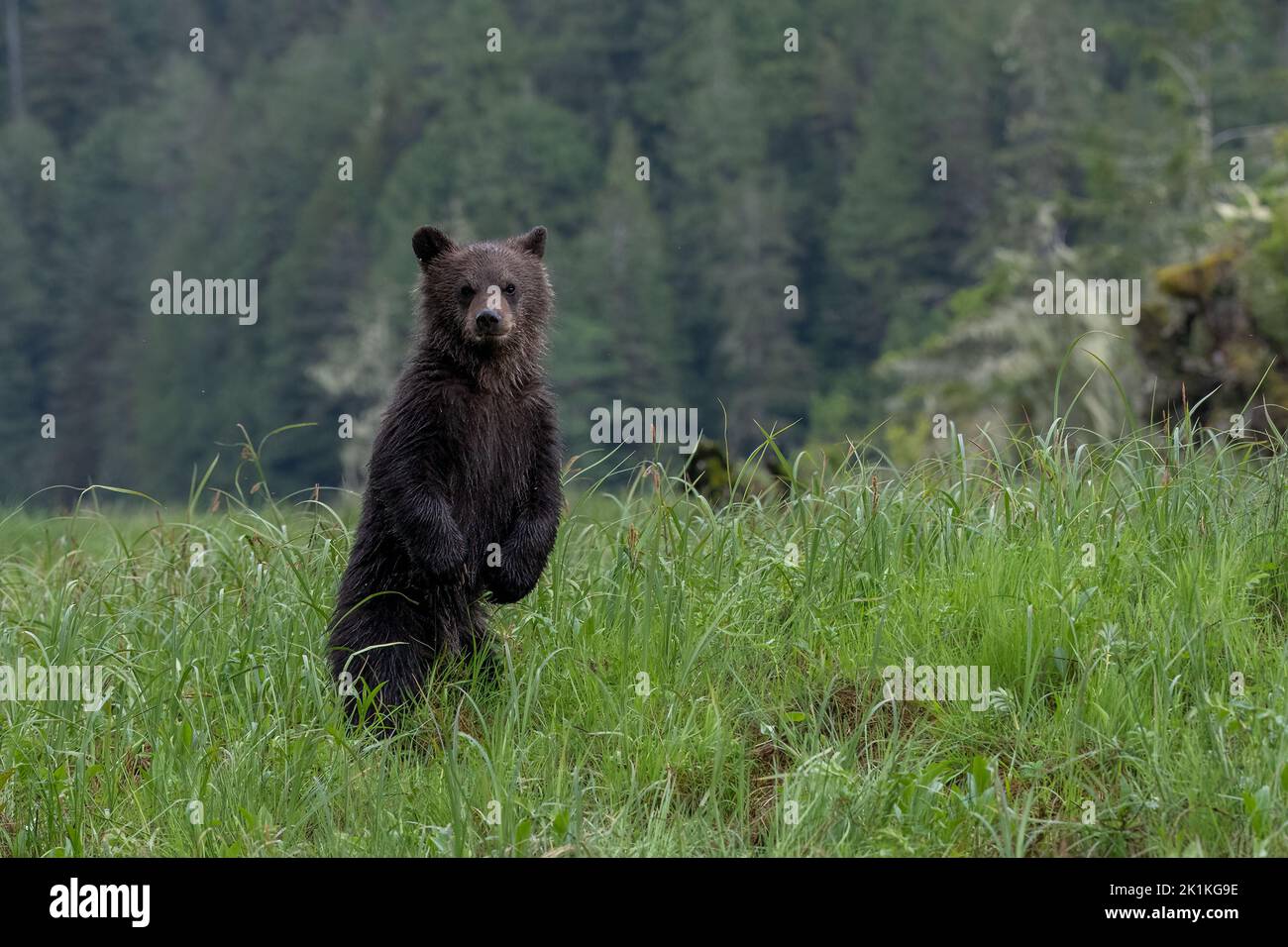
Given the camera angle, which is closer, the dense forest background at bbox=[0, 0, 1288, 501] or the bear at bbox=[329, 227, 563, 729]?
the bear at bbox=[329, 227, 563, 729]

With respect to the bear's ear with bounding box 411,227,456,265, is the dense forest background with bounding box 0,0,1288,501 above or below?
above

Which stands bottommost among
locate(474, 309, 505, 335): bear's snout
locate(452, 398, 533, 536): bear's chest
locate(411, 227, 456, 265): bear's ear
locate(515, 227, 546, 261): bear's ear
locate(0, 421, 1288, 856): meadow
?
locate(0, 421, 1288, 856): meadow

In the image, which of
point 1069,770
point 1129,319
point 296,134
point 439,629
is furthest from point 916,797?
point 296,134

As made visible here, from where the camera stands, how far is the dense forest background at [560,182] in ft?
223

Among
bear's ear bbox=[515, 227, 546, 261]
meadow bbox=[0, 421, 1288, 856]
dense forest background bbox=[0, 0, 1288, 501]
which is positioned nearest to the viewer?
meadow bbox=[0, 421, 1288, 856]

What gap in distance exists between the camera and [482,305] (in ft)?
20.9

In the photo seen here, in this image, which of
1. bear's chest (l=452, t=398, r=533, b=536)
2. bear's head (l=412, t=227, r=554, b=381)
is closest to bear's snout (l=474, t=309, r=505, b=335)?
bear's head (l=412, t=227, r=554, b=381)

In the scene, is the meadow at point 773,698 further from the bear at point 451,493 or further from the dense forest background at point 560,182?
the dense forest background at point 560,182

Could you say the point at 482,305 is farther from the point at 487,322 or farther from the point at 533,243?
the point at 533,243

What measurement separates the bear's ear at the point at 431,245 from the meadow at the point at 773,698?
1.21m

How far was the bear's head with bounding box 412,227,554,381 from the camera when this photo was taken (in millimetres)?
6363

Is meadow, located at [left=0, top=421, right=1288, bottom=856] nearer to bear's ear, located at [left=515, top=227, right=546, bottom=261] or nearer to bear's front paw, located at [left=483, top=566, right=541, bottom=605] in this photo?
bear's front paw, located at [left=483, top=566, right=541, bottom=605]

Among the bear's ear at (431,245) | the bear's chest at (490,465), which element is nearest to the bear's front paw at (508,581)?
the bear's chest at (490,465)

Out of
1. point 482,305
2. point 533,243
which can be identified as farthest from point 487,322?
point 533,243
